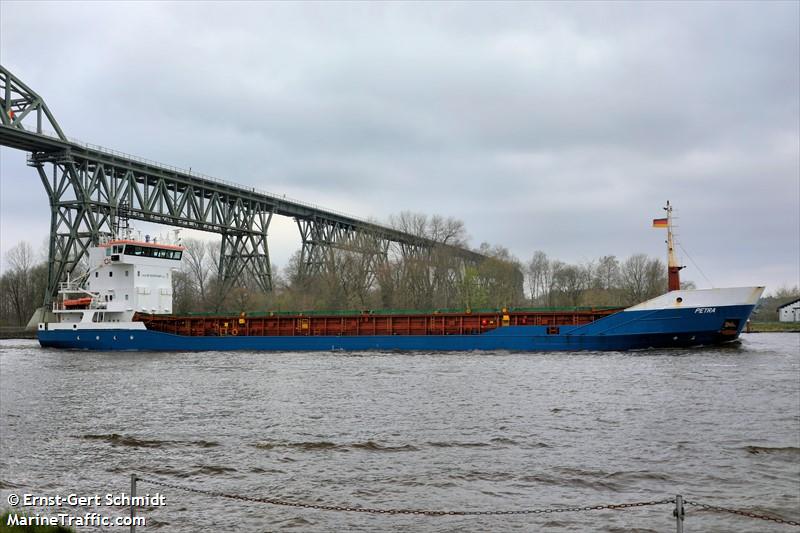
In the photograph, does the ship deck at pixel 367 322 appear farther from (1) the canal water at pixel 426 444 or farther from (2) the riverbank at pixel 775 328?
(2) the riverbank at pixel 775 328

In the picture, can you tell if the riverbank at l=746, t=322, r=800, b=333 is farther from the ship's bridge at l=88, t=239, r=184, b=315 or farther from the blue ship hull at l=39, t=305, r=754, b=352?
the ship's bridge at l=88, t=239, r=184, b=315

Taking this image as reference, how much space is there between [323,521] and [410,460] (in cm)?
395

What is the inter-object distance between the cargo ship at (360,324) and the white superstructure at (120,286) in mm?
→ 79

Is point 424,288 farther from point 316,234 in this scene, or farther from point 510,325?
point 510,325

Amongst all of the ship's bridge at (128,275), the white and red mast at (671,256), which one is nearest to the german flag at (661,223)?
the white and red mast at (671,256)

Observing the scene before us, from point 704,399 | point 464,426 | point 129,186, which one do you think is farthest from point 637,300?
point 464,426

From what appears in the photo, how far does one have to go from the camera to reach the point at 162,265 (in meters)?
52.3

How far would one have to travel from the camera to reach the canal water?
11406 mm

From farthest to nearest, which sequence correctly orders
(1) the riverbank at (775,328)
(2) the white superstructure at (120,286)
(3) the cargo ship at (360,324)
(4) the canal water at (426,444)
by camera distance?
(1) the riverbank at (775,328) → (2) the white superstructure at (120,286) → (3) the cargo ship at (360,324) → (4) the canal water at (426,444)

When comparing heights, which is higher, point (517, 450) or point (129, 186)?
point (129, 186)

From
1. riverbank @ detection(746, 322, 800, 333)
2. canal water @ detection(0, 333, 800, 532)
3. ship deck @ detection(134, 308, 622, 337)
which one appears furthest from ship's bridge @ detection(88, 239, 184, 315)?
riverbank @ detection(746, 322, 800, 333)

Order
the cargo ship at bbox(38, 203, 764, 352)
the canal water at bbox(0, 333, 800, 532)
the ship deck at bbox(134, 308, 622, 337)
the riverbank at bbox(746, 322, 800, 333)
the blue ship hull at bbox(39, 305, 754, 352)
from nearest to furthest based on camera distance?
the canal water at bbox(0, 333, 800, 532) < the blue ship hull at bbox(39, 305, 754, 352) < the cargo ship at bbox(38, 203, 764, 352) < the ship deck at bbox(134, 308, 622, 337) < the riverbank at bbox(746, 322, 800, 333)

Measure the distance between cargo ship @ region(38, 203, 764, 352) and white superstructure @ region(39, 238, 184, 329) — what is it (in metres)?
0.08

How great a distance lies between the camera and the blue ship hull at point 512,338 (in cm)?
3675
